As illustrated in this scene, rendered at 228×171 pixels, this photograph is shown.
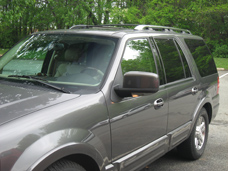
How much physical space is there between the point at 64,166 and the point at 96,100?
0.60m

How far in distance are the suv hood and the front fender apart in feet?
0.76

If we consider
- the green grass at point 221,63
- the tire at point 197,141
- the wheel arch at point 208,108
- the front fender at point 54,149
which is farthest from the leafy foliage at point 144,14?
the front fender at point 54,149

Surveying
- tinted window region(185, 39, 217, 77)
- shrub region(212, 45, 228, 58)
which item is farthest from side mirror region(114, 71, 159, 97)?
shrub region(212, 45, 228, 58)

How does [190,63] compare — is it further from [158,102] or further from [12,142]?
[12,142]

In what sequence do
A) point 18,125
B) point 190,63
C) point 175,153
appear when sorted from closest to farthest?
point 18,125 → point 190,63 → point 175,153

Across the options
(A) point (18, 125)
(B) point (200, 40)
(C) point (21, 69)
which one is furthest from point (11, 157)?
(B) point (200, 40)

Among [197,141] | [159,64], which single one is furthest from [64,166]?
[197,141]

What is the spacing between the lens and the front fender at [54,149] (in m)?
1.86

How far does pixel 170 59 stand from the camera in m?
3.74

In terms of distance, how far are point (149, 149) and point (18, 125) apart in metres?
1.59

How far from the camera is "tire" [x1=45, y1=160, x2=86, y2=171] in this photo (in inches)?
81.1

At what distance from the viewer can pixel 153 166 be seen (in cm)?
427

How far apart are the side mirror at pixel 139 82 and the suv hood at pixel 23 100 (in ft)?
1.40

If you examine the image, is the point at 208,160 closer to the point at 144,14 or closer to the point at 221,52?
the point at 221,52
